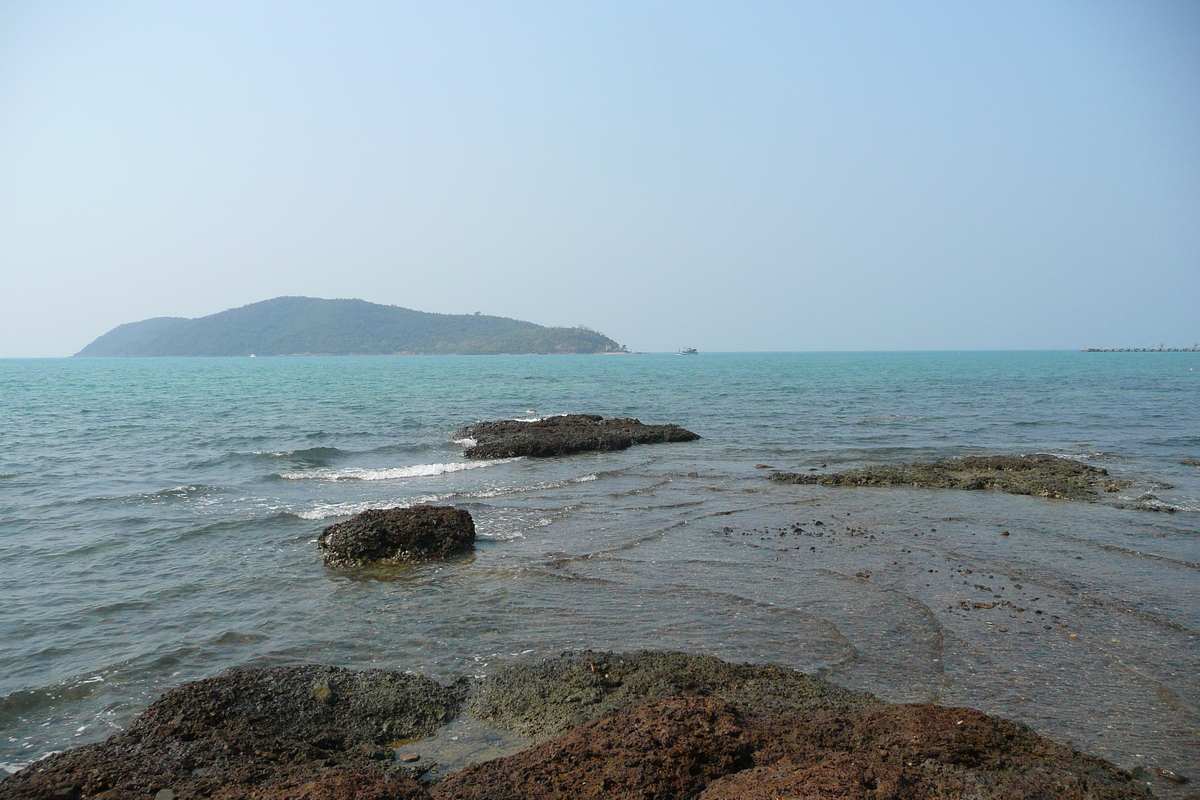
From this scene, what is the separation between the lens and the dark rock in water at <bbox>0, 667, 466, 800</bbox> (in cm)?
436

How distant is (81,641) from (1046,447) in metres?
26.5

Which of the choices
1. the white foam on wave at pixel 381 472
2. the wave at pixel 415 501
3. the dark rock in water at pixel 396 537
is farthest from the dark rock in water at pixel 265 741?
the white foam on wave at pixel 381 472

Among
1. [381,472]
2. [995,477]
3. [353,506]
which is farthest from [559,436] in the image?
[995,477]

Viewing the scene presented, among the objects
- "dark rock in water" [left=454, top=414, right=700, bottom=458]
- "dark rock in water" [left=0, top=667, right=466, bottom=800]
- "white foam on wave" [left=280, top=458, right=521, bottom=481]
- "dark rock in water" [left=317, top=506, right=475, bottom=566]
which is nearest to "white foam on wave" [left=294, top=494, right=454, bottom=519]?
"dark rock in water" [left=317, top=506, right=475, bottom=566]

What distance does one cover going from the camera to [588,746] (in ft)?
15.1

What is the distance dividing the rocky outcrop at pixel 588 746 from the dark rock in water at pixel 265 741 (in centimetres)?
2

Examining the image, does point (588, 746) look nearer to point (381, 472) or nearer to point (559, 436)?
point (381, 472)

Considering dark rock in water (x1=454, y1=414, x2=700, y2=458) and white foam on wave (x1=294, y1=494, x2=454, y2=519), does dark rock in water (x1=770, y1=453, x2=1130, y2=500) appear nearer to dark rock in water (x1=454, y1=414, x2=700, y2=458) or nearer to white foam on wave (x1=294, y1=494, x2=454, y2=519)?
dark rock in water (x1=454, y1=414, x2=700, y2=458)

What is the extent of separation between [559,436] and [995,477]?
13.5 metres

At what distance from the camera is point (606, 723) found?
16.3ft

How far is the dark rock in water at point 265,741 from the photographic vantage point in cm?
436

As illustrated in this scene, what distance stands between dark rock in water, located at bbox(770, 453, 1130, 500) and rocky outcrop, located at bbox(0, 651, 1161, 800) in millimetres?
12131

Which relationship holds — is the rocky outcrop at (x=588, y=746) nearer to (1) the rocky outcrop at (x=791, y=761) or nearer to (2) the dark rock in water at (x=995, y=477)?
(1) the rocky outcrop at (x=791, y=761)

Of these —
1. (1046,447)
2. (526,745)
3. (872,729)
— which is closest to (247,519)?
(526,745)
